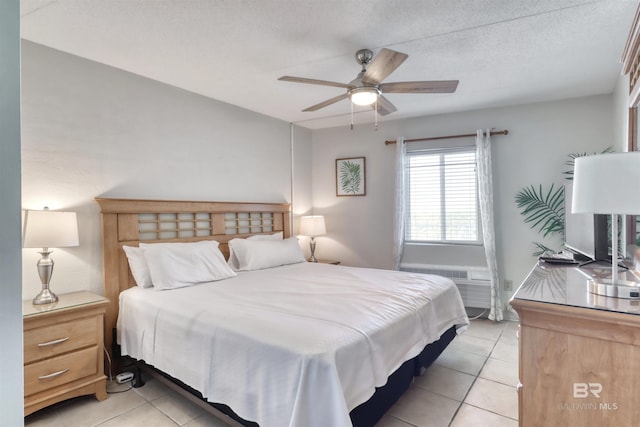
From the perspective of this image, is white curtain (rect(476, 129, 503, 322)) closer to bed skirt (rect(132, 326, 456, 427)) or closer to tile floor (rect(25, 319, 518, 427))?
tile floor (rect(25, 319, 518, 427))

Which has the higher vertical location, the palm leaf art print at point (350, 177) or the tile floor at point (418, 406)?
the palm leaf art print at point (350, 177)

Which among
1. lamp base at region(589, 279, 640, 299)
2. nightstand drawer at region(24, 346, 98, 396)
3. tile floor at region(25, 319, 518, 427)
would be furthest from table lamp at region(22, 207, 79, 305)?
lamp base at region(589, 279, 640, 299)

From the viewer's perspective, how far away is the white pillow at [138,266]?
2771 mm

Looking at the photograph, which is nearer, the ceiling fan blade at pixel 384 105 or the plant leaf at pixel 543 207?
the ceiling fan blade at pixel 384 105

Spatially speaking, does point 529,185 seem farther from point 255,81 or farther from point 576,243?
point 255,81

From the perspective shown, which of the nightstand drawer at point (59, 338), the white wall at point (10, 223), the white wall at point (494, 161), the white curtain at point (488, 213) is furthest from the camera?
the white curtain at point (488, 213)

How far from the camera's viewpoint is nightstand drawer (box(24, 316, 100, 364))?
2.10 metres

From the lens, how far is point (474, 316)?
416 cm

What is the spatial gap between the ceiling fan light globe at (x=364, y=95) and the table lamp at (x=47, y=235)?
7.17 ft

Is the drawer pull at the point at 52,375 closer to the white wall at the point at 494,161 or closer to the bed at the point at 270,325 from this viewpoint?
the bed at the point at 270,325

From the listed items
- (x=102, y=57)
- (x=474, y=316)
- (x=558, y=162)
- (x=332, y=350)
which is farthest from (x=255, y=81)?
(x=474, y=316)

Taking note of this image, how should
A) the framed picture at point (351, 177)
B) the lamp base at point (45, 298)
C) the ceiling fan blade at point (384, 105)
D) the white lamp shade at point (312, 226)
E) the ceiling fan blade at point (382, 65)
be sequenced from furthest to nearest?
the framed picture at point (351, 177), the white lamp shade at point (312, 226), the ceiling fan blade at point (384, 105), the lamp base at point (45, 298), the ceiling fan blade at point (382, 65)
